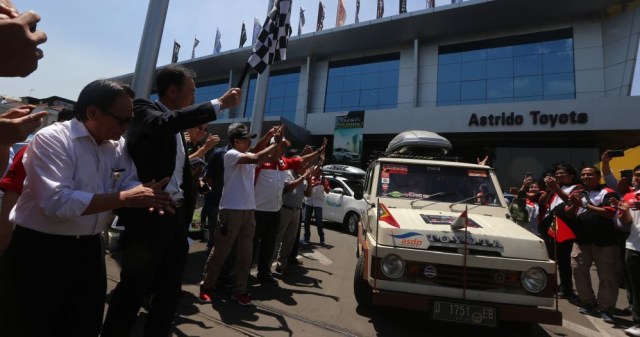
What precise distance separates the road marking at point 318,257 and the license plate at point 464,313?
11.7ft

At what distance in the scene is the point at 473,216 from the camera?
4184 mm

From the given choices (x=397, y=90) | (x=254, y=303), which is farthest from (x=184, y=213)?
(x=397, y=90)

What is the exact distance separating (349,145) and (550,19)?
12225 mm

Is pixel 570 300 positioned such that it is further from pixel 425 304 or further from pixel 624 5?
pixel 624 5

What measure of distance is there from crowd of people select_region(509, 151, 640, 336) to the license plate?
61.2 inches

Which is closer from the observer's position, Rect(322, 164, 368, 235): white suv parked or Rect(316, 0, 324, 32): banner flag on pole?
Rect(322, 164, 368, 235): white suv parked

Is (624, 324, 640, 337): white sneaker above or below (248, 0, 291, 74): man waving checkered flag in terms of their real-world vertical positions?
below

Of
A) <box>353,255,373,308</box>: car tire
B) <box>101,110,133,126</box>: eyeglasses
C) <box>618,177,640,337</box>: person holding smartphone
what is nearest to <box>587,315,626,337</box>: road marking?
<box>618,177,640,337</box>: person holding smartphone

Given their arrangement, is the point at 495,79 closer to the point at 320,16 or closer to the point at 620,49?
the point at 620,49

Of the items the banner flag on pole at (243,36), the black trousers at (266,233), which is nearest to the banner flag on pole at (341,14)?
the banner flag on pole at (243,36)

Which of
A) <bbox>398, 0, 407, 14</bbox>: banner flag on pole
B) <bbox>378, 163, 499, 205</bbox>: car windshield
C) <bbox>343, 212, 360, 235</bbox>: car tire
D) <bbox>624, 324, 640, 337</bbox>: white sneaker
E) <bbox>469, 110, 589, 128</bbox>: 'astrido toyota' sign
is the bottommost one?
<bbox>624, 324, 640, 337</bbox>: white sneaker

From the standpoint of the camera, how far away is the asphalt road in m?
3.44

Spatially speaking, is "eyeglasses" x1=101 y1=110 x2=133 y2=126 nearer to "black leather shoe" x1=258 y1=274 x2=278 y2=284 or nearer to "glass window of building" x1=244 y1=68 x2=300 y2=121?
"black leather shoe" x1=258 y1=274 x2=278 y2=284

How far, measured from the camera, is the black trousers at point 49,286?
1.55m
